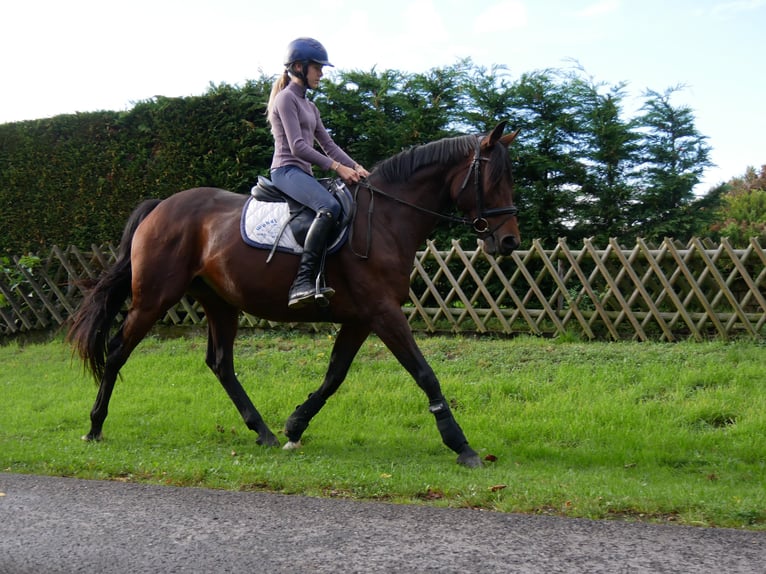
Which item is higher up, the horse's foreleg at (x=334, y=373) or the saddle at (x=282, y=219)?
the saddle at (x=282, y=219)

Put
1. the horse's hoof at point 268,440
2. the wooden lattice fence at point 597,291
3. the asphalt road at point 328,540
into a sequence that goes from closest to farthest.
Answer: the asphalt road at point 328,540
the horse's hoof at point 268,440
the wooden lattice fence at point 597,291

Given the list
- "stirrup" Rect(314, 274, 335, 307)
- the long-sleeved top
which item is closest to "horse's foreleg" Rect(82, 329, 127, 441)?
"stirrup" Rect(314, 274, 335, 307)

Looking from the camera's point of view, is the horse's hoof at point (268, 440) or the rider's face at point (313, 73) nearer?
the rider's face at point (313, 73)

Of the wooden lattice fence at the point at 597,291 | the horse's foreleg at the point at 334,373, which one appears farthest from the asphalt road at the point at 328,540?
the wooden lattice fence at the point at 597,291

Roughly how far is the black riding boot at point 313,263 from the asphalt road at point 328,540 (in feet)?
5.99

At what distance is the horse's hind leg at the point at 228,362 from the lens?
7.14 metres

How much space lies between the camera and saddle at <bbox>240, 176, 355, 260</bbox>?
6.34 meters

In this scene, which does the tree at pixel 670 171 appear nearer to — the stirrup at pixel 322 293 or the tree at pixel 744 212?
the tree at pixel 744 212

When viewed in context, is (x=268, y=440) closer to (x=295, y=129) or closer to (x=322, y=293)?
(x=322, y=293)

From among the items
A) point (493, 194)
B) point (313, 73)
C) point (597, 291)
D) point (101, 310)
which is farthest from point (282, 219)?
point (597, 291)

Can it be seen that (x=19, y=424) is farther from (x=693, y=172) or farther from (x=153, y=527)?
(x=693, y=172)

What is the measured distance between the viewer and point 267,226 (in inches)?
261

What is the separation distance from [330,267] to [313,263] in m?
0.19

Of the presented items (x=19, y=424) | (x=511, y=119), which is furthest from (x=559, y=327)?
(x=19, y=424)
